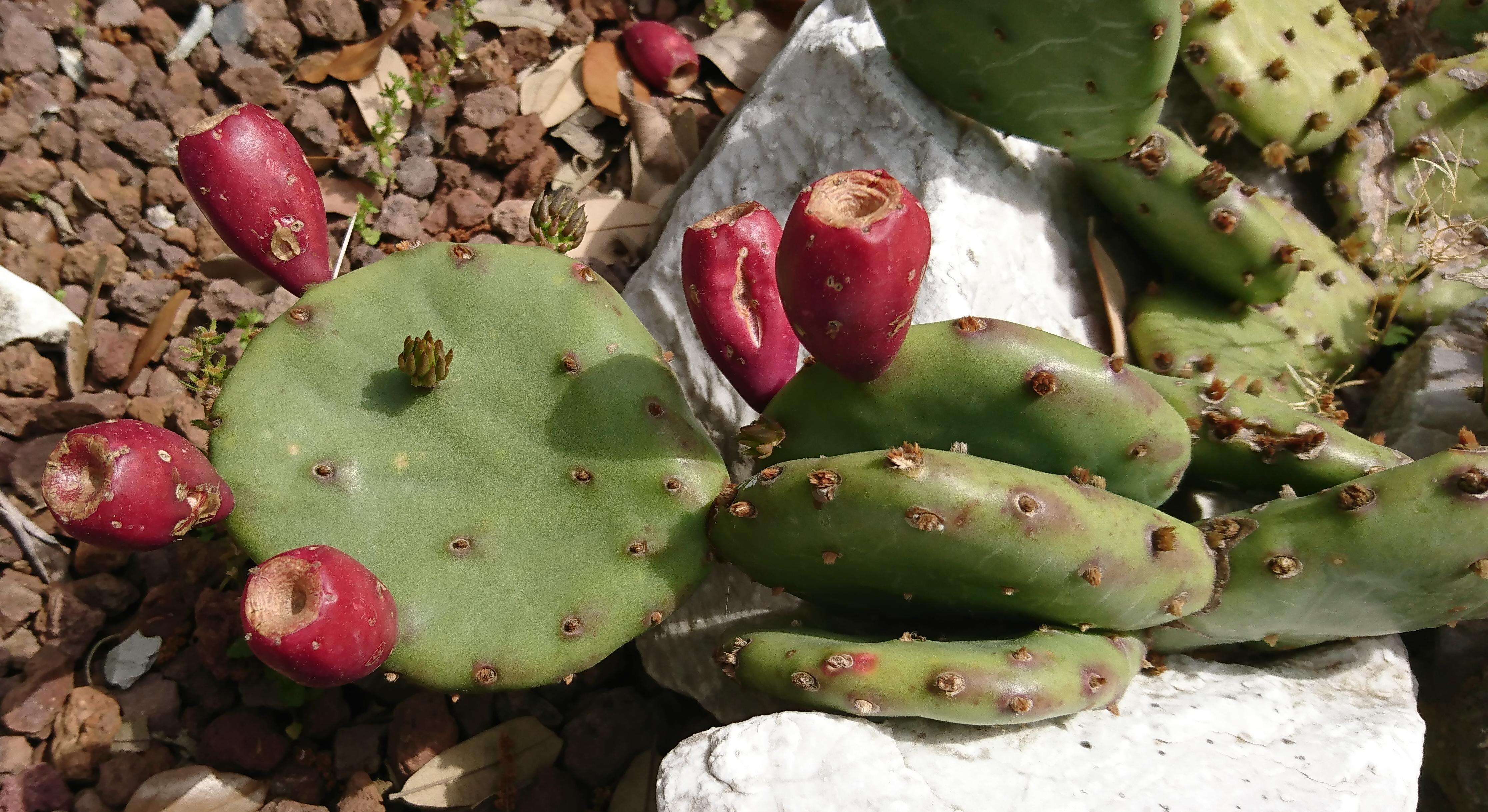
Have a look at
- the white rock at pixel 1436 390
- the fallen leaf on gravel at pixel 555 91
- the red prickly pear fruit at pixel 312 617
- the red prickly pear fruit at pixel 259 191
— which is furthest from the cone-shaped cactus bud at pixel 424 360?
the white rock at pixel 1436 390

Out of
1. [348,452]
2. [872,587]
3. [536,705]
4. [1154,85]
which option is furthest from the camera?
[536,705]

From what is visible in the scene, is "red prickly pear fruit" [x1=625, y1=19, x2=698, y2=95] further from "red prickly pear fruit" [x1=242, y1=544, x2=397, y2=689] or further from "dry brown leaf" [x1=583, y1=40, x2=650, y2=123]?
"red prickly pear fruit" [x1=242, y1=544, x2=397, y2=689]

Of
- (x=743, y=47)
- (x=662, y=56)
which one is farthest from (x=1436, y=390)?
(x=662, y=56)

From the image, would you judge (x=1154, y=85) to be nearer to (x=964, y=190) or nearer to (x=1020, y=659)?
(x=964, y=190)

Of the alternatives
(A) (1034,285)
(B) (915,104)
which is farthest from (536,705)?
(B) (915,104)

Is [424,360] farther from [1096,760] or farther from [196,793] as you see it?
[1096,760]

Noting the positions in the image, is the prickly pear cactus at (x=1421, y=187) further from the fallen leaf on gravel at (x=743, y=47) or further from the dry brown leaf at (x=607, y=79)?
the dry brown leaf at (x=607, y=79)
